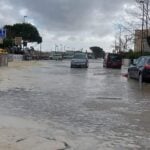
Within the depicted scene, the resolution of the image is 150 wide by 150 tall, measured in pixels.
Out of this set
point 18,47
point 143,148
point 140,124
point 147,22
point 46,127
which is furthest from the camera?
point 18,47

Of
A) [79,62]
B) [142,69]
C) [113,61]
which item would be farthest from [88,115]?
[113,61]

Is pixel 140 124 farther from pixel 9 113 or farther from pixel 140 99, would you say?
pixel 140 99

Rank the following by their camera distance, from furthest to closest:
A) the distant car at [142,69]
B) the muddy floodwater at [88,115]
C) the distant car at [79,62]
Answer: the distant car at [79,62]
the distant car at [142,69]
the muddy floodwater at [88,115]

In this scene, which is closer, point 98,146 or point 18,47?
point 98,146

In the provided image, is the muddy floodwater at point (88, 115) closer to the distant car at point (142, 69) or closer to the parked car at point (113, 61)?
the distant car at point (142, 69)

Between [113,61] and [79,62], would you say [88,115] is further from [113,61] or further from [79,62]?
[113,61]

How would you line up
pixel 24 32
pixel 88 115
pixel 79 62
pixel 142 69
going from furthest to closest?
pixel 24 32 → pixel 79 62 → pixel 142 69 → pixel 88 115

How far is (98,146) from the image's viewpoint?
29.6 feet

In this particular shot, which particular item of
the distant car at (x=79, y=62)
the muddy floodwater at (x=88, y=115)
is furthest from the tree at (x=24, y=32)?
the muddy floodwater at (x=88, y=115)

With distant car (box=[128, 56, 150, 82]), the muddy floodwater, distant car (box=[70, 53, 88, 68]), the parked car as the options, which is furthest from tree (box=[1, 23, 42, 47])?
the muddy floodwater

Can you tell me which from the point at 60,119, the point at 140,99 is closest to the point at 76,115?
the point at 60,119

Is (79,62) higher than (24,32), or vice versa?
(24,32)

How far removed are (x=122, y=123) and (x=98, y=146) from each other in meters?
2.90

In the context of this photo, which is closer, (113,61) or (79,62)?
(79,62)
